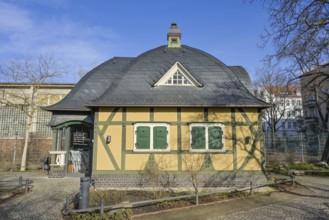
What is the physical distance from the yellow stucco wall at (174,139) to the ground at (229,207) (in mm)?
2010

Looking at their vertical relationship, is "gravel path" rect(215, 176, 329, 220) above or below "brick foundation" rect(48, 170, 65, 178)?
below

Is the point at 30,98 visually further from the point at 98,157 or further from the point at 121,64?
the point at 98,157

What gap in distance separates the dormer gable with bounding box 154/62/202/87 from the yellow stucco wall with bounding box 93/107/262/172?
171 cm

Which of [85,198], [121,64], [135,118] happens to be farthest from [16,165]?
[85,198]

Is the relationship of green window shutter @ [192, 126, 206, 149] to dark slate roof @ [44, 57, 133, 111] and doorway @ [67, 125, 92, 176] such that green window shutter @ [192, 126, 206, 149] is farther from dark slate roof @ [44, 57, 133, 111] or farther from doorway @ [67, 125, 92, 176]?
doorway @ [67, 125, 92, 176]

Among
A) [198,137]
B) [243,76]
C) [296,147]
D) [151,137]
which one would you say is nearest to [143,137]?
[151,137]

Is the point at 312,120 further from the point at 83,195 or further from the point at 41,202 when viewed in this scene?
the point at 41,202

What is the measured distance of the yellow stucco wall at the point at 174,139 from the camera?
11.2 meters

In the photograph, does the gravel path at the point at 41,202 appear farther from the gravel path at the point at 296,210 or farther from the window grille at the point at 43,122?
the window grille at the point at 43,122

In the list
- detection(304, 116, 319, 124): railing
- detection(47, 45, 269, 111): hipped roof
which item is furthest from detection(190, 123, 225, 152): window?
detection(304, 116, 319, 124): railing

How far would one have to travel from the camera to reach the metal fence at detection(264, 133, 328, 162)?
19.1m

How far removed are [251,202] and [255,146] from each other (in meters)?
3.29

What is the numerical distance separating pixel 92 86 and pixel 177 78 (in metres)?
5.27

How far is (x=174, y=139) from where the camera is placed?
11.4 meters
